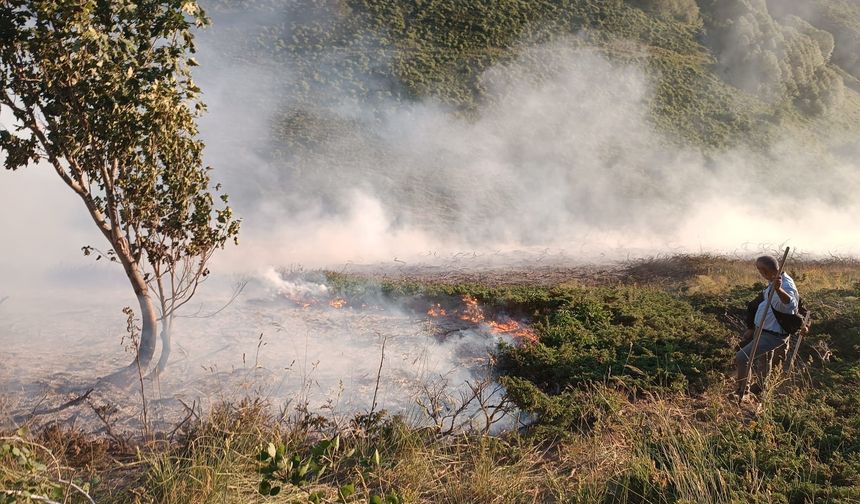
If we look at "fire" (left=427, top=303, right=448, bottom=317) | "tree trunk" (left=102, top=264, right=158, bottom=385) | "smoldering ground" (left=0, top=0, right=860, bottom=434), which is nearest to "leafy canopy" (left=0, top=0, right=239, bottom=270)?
"tree trunk" (left=102, top=264, right=158, bottom=385)

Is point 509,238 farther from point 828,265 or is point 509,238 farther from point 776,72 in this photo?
point 776,72

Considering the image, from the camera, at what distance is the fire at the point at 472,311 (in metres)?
10.2

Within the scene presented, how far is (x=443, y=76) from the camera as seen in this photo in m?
29.1

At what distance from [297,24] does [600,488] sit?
2945cm

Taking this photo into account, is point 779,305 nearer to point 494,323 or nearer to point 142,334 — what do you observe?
point 494,323

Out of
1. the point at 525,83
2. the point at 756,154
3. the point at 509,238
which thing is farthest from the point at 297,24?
the point at 756,154

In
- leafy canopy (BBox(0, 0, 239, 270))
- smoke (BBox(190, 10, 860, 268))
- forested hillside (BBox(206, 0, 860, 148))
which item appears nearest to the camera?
leafy canopy (BBox(0, 0, 239, 270))

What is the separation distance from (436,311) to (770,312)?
188 inches

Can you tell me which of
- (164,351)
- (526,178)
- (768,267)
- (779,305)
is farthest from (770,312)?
(526,178)

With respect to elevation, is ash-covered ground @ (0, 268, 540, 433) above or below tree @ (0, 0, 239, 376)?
below

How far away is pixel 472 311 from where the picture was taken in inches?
412

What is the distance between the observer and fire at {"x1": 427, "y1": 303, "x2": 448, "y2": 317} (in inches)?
408

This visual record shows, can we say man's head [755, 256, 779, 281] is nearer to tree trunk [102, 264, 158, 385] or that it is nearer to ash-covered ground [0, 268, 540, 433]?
ash-covered ground [0, 268, 540, 433]

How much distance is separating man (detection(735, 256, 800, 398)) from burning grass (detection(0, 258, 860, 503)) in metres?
0.35
